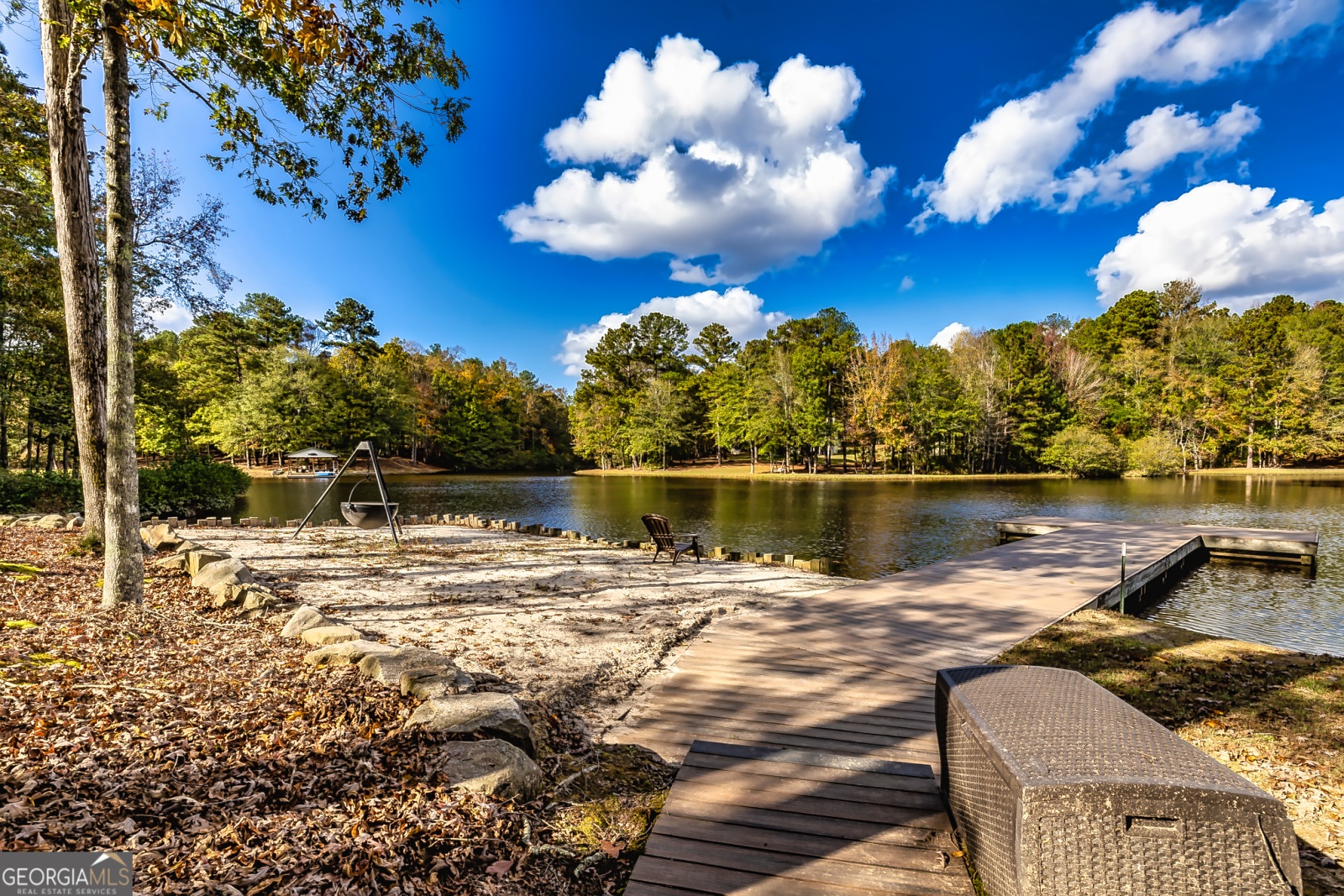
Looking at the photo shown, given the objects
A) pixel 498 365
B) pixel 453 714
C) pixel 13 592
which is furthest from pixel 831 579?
pixel 498 365

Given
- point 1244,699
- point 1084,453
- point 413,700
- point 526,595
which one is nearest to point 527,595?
point 526,595

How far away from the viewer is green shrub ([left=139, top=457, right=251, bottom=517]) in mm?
14664

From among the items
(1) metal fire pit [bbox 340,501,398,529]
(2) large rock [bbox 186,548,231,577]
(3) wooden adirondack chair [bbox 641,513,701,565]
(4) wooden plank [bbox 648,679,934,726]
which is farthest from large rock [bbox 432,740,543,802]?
(1) metal fire pit [bbox 340,501,398,529]

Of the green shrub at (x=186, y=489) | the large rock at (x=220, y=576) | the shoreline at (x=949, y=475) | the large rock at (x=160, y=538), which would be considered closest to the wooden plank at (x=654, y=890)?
the large rock at (x=220, y=576)

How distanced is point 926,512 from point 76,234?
2072cm

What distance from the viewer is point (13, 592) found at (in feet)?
14.2

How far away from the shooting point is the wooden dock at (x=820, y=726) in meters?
2.00

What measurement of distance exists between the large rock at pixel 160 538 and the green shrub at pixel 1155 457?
4668cm

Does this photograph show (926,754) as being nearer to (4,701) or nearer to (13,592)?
(4,701)

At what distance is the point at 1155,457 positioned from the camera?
35.0 metres

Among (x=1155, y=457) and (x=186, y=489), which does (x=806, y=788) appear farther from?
(x=1155, y=457)

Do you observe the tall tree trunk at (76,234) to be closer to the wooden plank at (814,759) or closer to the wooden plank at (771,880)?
the wooden plank at (814,759)

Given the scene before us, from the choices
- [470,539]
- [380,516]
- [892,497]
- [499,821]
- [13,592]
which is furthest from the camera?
[892,497]

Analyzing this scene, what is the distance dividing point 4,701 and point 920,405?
41253mm
